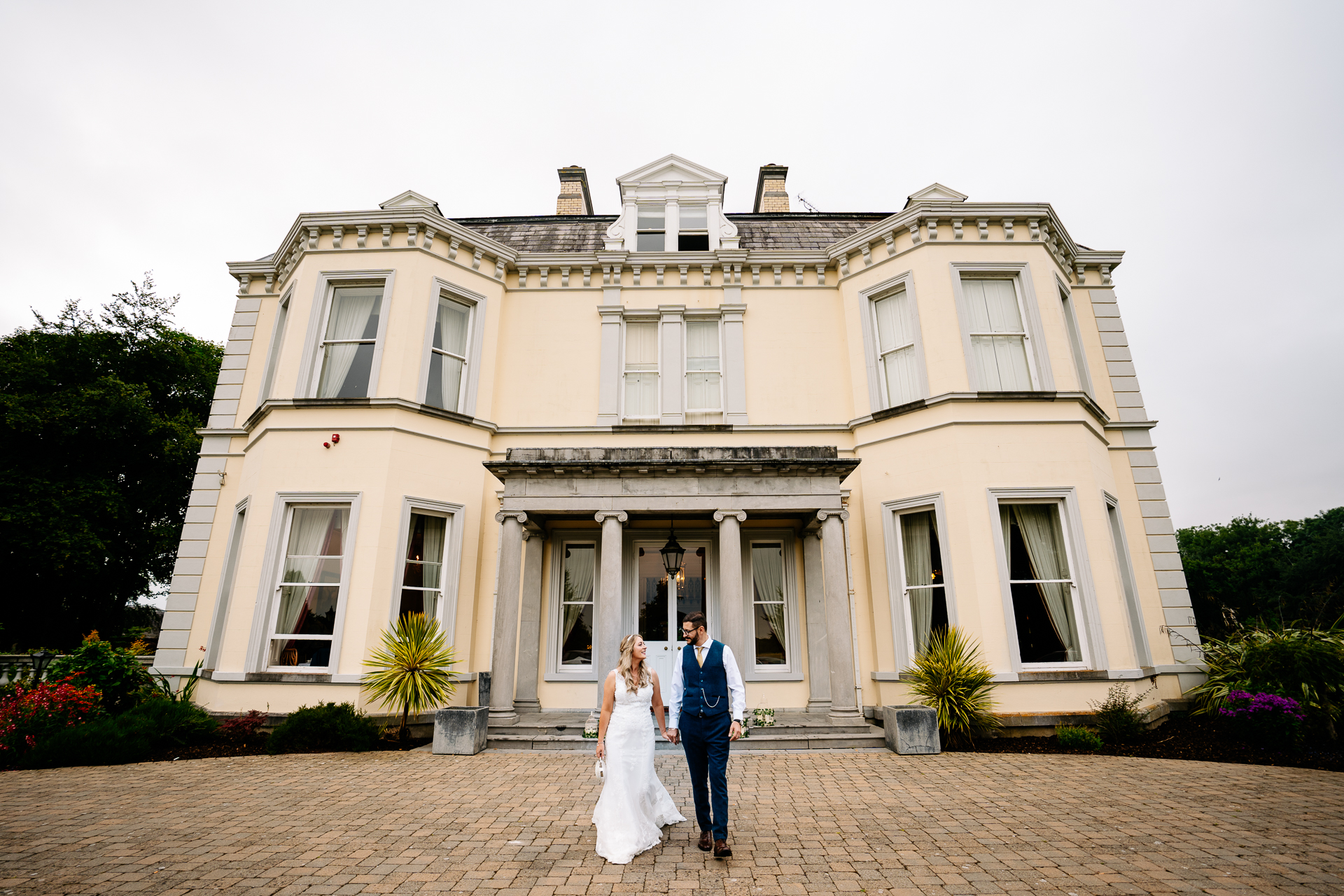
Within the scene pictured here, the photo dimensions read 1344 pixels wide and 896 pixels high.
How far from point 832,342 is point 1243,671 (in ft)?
28.6

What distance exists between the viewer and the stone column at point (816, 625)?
9586mm

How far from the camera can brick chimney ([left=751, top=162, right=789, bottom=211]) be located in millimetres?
16406

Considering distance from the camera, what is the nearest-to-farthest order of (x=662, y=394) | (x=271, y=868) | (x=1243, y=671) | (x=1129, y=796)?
(x=271, y=868) < (x=1129, y=796) < (x=1243, y=671) < (x=662, y=394)

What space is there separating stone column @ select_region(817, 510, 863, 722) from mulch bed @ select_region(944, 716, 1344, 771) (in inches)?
59.3

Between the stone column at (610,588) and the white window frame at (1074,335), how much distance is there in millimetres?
9215

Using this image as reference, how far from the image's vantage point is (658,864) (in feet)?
14.8

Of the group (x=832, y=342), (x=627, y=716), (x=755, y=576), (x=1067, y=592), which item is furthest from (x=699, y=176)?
(x=627, y=716)

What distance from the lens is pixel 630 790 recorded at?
4.91 metres

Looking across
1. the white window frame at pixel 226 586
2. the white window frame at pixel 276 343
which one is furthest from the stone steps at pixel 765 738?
the white window frame at pixel 276 343

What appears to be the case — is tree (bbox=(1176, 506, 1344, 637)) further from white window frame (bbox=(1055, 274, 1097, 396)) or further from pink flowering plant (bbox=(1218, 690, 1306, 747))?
pink flowering plant (bbox=(1218, 690, 1306, 747))

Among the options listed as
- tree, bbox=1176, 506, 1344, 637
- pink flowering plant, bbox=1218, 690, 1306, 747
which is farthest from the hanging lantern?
tree, bbox=1176, 506, 1344, 637

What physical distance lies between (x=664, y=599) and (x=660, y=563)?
2.24ft

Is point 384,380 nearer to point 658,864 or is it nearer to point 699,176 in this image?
point 699,176

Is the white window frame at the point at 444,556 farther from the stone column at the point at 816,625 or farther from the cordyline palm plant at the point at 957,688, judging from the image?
the cordyline palm plant at the point at 957,688
